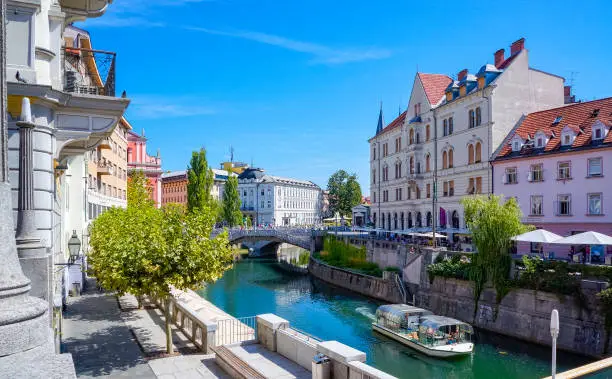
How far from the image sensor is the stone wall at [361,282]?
38.9 metres

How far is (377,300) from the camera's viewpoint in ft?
132

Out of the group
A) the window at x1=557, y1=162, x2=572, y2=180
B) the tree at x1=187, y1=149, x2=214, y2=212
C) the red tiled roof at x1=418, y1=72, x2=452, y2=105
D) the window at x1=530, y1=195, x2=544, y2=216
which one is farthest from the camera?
the tree at x1=187, y1=149, x2=214, y2=212

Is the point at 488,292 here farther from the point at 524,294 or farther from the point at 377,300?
the point at 377,300

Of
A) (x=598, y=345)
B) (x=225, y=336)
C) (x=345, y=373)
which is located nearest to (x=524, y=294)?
(x=598, y=345)

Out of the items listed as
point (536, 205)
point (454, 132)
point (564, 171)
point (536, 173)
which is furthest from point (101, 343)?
point (454, 132)

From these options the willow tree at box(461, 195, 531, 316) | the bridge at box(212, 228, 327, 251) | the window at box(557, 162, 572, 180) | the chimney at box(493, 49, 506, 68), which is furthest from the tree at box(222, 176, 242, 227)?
the willow tree at box(461, 195, 531, 316)

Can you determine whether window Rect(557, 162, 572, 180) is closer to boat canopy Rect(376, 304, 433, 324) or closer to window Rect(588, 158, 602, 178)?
window Rect(588, 158, 602, 178)

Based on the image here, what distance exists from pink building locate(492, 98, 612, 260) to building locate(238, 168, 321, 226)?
8241 cm

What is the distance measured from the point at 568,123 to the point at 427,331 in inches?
864

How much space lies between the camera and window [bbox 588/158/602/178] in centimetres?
3225

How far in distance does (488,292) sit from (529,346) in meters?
4.40

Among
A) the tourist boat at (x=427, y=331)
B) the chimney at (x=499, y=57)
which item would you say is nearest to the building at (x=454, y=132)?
the chimney at (x=499, y=57)

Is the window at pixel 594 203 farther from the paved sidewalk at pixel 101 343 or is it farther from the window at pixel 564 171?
the paved sidewalk at pixel 101 343

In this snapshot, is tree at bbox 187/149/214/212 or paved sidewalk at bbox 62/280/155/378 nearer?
paved sidewalk at bbox 62/280/155/378
